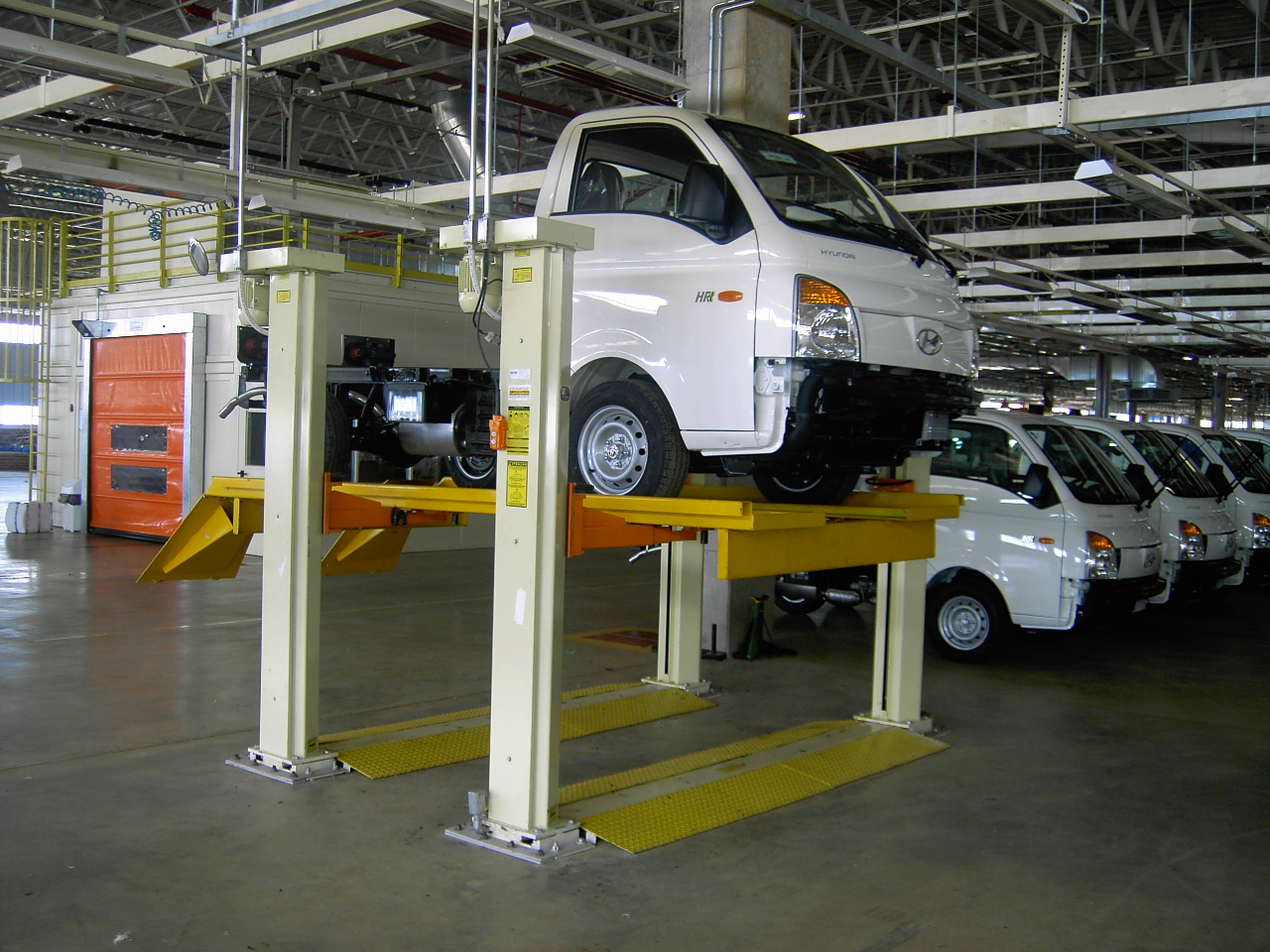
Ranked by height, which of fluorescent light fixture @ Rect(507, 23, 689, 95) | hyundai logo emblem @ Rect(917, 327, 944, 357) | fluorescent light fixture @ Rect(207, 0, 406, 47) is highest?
fluorescent light fixture @ Rect(507, 23, 689, 95)

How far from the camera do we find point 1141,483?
8.31 metres

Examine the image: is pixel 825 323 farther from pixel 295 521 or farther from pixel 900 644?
pixel 295 521

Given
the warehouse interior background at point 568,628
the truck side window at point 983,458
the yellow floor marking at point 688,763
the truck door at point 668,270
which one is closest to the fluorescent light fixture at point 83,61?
the warehouse interior background at point 568,628

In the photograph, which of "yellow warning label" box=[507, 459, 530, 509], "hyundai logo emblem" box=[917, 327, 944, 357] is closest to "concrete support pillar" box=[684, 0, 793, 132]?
"hyundai logo emblem" box=[917, 327, 944, 357]

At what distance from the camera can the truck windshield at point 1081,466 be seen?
7.41m

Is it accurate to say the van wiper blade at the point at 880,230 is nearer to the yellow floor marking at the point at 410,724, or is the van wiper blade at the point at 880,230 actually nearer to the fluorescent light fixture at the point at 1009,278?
the yellow floor marking at the point at 410,724

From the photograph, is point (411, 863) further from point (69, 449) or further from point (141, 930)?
point (69, 449)

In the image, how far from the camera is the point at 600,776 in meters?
4.93

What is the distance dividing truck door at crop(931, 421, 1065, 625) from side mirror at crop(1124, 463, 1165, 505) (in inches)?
43.2

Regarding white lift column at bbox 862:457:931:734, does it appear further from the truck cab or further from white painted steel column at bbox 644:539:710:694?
white painted steel column at bbox 644:539:710:694

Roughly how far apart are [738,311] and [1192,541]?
6.01m

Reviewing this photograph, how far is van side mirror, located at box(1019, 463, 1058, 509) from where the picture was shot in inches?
274

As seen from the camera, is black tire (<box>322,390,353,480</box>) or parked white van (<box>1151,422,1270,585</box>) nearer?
black tire (<box>322,390,353,480</box>)

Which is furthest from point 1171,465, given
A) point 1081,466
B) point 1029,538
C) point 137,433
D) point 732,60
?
point 137,433
